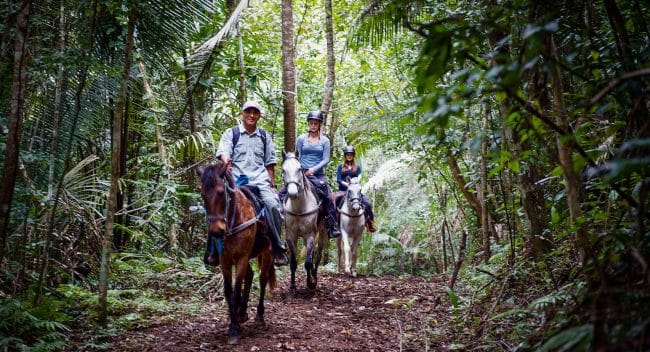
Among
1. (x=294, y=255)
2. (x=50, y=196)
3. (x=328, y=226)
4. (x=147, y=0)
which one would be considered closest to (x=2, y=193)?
(x=50, y=196)

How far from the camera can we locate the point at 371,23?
5.63 meters

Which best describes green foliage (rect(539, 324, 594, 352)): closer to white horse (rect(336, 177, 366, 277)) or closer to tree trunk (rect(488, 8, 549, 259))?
tree trunk (rect(488, 8, 549, 259))

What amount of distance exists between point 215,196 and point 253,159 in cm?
146

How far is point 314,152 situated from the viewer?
1010cm

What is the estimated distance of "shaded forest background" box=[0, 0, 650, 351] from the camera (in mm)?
2404

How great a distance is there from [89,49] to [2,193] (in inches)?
78.5

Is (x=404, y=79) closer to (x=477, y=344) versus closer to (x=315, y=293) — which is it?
(x=315, y=293)

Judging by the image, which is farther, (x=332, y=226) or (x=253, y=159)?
(x=332, y=226)

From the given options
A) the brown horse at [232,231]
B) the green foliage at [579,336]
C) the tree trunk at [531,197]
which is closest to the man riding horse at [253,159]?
the brown horse at [232,231]

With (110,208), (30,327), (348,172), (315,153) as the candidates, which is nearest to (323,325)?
(110,208)

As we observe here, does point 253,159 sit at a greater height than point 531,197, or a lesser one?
greater

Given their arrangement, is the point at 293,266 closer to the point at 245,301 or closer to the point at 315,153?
the point at 315,153

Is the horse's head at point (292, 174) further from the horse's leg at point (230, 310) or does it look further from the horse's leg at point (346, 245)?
the horse's leg at point (346, 245)

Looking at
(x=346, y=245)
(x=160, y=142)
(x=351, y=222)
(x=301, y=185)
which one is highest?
(x=160, y=142)
